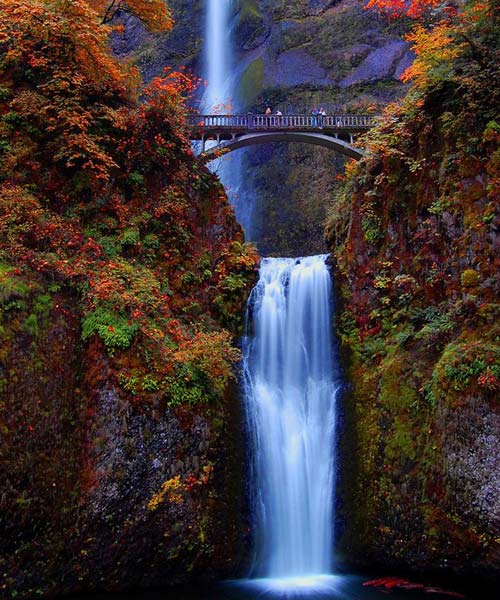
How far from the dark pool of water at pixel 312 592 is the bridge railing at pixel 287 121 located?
15.9m

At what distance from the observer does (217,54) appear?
2980 cm

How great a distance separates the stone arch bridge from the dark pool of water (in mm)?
15297

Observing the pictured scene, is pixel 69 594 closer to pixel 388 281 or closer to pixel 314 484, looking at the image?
pixel 314 484

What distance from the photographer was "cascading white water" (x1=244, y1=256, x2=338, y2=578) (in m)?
8.84

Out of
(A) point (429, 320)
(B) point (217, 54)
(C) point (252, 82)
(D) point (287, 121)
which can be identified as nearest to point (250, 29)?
(B) point (217, 54)

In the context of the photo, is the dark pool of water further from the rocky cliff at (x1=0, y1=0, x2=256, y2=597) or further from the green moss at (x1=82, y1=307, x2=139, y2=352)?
the green moss at (x1=82, y1=307, x2=139, y2=352)

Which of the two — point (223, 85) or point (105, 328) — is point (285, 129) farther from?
point (105, 328)

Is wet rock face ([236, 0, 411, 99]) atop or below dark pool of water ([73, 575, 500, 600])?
atop

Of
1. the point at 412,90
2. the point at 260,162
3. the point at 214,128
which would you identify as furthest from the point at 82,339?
the point at 260,162

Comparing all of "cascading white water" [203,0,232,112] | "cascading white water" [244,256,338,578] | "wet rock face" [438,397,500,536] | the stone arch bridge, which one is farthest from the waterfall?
"wet rock face" [438,397,500,536]

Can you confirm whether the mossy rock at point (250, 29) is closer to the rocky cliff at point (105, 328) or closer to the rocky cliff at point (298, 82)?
the rocky cliff at point (298, 82)

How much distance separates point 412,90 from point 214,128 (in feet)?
30.6

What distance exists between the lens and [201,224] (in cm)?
1224

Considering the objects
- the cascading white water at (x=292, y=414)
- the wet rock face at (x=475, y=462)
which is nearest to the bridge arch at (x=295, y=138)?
the cascading white water at (x=292, y=414)
